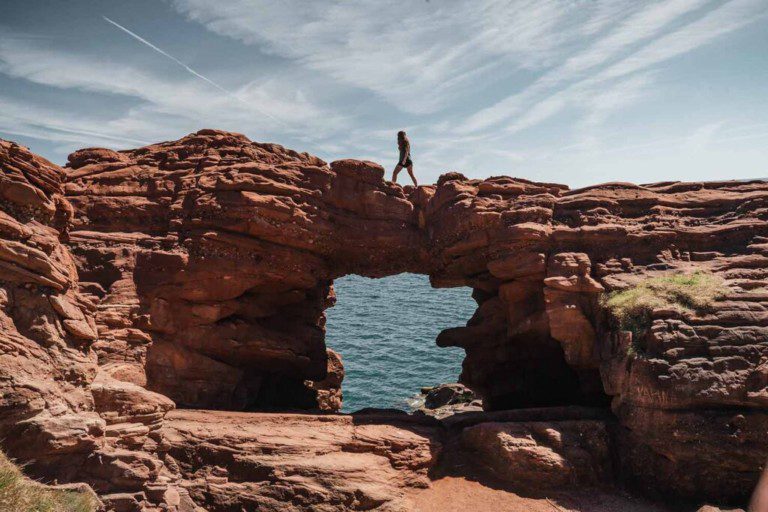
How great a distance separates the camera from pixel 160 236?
18.9 metres

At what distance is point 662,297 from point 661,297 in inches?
1.1

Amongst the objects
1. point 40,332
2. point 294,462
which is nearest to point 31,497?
point 40,332

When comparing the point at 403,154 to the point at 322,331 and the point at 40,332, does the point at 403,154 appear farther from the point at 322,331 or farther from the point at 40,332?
the point at 40,332

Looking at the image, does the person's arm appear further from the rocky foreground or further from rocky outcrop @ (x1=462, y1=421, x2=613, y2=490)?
rocky outcrop @ (x1=462, y1=421, x2=613, y2=490)

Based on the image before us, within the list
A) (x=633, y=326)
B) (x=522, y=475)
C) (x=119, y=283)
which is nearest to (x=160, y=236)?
(x=119, y=283)

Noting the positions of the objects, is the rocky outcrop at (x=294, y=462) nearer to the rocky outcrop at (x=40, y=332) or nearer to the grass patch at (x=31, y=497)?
the rocky outcrop at (x=40, y=332)

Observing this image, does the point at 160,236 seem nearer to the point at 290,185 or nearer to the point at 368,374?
the point at 290,185

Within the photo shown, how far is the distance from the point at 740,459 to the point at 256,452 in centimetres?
1316

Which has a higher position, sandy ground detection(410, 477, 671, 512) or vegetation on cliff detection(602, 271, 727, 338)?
vegetation on cliff detection(602, 271, 727, 338)

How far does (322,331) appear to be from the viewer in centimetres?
2369

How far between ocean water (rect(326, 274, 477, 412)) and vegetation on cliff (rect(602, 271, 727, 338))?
21019mm

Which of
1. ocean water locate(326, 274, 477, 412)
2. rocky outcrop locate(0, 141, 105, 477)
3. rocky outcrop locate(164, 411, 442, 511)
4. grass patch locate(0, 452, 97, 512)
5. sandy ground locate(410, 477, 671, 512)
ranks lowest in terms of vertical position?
ocean water locate(326, 274, 477, 412)

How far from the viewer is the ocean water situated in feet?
126

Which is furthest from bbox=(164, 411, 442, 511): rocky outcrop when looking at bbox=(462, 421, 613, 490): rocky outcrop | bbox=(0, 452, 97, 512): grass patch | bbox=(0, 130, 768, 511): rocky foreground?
bbox=(0, 452, 97, 512): grass patch
